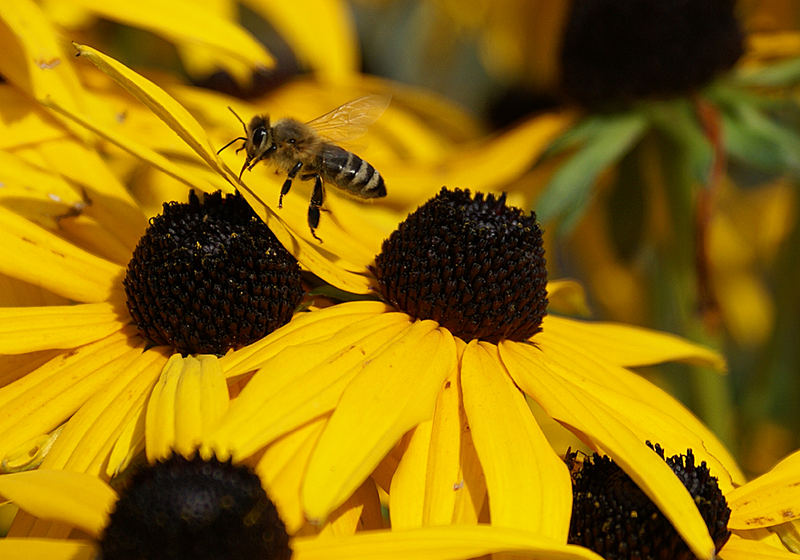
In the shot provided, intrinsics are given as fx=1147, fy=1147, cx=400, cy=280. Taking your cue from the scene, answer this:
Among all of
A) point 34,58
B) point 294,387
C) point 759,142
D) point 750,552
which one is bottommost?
point 750,552

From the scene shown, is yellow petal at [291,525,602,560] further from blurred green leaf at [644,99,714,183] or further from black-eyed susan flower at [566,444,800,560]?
blurred green leaf at [644,99,714,183]

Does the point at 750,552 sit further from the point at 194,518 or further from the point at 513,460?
the point at 194,518

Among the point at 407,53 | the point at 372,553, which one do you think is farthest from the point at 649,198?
the point at 407,53

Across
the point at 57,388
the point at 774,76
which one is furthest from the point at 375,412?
the point at 774,76

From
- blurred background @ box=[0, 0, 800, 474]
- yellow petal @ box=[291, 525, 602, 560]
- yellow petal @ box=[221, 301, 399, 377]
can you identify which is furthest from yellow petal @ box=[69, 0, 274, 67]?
yellow petal @ box=[291, 525, 602, 560]

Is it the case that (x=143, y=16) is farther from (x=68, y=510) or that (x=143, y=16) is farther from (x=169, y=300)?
(x=68, y=510)

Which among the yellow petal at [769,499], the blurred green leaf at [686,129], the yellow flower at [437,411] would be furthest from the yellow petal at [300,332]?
the blurred green leaf at [686,129]
